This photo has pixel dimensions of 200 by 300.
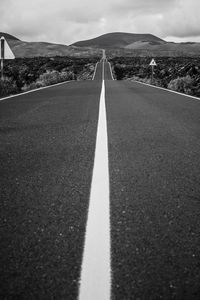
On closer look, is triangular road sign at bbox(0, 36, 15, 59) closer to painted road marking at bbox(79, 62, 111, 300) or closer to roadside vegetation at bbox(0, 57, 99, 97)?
roadside vegetation at bbox(0, 57, 99, 97)

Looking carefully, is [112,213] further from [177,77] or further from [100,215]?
[177,77]

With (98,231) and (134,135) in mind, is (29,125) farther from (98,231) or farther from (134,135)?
(98,231)

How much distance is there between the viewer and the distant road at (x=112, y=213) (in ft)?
6.28

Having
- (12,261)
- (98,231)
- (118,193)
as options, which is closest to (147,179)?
(118,193)

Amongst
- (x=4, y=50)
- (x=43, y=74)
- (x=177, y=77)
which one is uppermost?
(x=4, y=50)

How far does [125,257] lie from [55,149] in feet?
9.42

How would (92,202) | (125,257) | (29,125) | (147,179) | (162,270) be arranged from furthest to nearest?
(29,125)
(147,179)
(92,202)
(125,257)
(162,270)

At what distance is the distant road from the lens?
6.28ft

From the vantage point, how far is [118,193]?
10.6ft

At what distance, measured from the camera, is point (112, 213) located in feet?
9.14

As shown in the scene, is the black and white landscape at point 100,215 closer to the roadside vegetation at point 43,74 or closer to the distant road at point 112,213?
the distant road at point 112,213

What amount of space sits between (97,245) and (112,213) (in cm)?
52

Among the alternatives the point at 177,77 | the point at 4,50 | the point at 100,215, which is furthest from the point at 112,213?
the point at 177,77

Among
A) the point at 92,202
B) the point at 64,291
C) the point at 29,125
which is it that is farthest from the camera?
the point at 29,125
